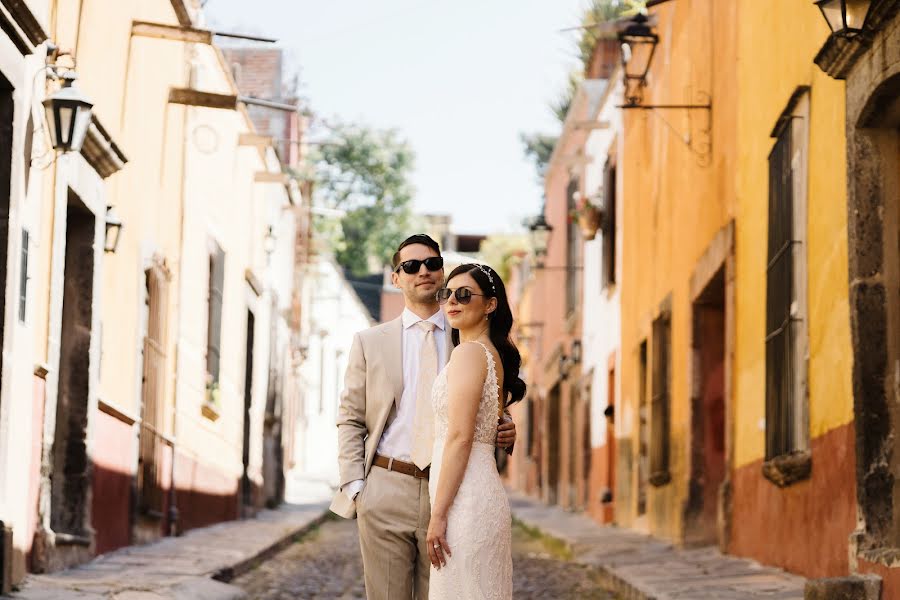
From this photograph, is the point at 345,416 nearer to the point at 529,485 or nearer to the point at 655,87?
the point at 655,87

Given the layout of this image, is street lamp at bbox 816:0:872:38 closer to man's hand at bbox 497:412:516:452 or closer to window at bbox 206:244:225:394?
man's hand at bbox 497:412:516:452

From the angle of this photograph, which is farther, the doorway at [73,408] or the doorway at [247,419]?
the doorway at [247,419]

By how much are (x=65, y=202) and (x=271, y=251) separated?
537 inches

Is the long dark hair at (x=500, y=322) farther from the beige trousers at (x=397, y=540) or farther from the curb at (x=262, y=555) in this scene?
the curb at (x=262, y=555)

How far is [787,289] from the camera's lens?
963 centimetres

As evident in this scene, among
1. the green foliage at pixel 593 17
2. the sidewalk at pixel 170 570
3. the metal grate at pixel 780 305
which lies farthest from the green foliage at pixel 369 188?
the metal grate at pixel 780 305

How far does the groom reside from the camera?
4809 mm

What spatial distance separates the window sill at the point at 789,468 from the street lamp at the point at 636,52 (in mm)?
6075

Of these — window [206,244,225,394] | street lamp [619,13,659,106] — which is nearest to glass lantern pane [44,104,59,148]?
street lamp [619,13,659,106]

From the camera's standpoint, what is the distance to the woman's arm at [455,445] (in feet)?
14.1

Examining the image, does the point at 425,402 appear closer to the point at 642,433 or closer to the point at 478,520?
the point at 478,520

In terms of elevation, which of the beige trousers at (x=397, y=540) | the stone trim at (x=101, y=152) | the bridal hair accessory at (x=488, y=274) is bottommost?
the beige trousers at (x=397, y=540)

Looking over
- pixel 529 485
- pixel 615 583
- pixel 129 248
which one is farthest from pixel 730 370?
pixel 529 485

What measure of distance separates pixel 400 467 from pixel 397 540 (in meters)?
0.24
